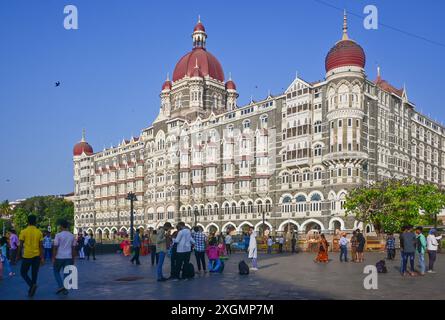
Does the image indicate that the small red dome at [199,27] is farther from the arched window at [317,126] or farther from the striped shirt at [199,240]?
the striped shirt at [199,240]

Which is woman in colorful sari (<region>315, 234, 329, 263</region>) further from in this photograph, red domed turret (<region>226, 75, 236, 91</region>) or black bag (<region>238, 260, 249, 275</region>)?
Answer: red domed turret (<region>226, 75, 236, 91</region>)

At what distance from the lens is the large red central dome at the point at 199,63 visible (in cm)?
7119

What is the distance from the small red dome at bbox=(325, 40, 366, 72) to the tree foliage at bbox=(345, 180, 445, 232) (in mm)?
12511

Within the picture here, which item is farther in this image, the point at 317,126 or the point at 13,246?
the point at 317,126

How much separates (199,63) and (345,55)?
28308 millimetres

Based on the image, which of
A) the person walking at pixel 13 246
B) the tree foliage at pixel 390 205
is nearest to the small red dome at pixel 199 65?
the tree foliage at pixel 390 205

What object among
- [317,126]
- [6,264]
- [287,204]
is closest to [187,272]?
[6,264]

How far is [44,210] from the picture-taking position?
10188cm

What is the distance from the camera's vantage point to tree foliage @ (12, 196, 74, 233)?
98.8 m

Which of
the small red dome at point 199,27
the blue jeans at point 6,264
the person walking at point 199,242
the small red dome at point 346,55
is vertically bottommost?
the blue jeans at point 6,264

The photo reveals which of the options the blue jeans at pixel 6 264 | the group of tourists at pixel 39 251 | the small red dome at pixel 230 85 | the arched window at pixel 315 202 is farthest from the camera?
the small red dome at pixel 230 85

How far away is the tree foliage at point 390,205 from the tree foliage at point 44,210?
7054 cm

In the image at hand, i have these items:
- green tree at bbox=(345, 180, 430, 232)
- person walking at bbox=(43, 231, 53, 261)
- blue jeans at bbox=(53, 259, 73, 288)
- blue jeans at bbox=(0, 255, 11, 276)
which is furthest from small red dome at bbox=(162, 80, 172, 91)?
blue jeans at bbox=(53, 259, 73, 288)

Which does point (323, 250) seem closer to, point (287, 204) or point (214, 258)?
point (214, 258)
